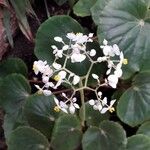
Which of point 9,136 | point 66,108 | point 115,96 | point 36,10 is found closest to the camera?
point 66,108

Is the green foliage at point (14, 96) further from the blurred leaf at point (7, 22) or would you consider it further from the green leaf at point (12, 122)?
the blurred leaf at point (7, 22)

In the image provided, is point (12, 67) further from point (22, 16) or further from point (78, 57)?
point (78, 57)

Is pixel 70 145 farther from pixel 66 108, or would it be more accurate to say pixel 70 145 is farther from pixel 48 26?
pixel 48 26

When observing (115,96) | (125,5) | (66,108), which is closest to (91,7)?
(125,5)

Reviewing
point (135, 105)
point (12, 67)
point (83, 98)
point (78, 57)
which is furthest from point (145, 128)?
point (12, 67)

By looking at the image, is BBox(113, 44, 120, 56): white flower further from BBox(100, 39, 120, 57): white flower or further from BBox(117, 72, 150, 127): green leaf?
BBox(117, 72, 150, 127): green leaf
